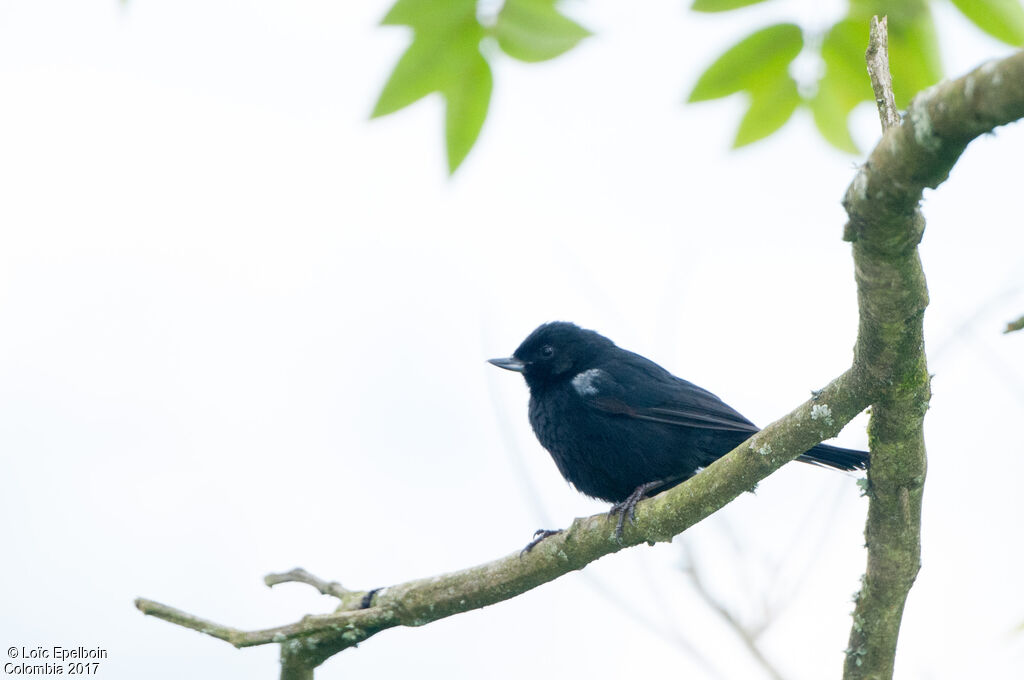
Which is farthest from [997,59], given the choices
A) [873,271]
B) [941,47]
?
[941,47]

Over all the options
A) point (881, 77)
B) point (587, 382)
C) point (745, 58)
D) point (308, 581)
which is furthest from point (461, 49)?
point (587, 382)

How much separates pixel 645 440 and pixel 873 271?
2.40 meters

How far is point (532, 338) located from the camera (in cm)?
582

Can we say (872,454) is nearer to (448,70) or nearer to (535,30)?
(535,30)

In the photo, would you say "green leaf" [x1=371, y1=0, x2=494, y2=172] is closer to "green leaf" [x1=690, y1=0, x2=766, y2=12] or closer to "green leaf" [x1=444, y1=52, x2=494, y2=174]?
"green leaf" [x1=444, y1=52, x2=494, y2=174]

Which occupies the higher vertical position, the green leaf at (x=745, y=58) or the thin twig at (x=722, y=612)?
the green leaf at (x=745, y=58)

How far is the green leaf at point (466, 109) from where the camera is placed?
121 inches

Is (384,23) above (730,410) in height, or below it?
above

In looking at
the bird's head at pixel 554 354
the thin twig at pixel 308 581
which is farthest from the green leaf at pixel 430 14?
the bird's head at pixel 554 354

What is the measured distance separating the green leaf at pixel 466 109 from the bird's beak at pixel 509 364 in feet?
8.95

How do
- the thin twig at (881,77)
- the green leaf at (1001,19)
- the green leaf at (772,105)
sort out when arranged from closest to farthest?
the thin twig at (881,77)
the green leaf at (1001,19)
the green leaf at (772,105)

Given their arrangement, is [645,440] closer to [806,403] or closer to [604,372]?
[604,372]

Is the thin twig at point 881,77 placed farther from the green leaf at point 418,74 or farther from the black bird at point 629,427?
the black bird at point 629,427

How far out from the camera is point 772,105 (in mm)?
3279
